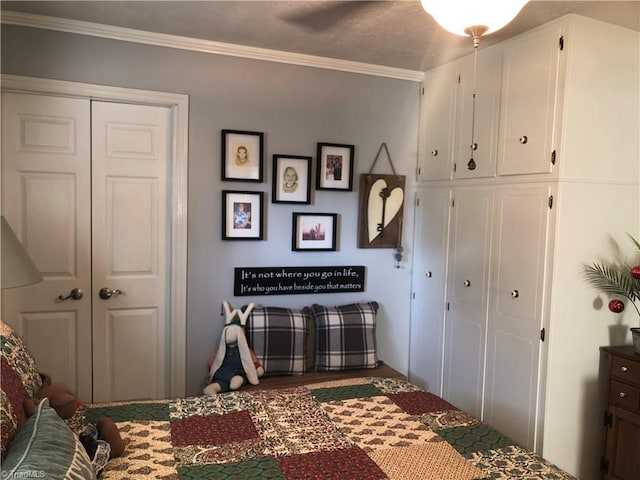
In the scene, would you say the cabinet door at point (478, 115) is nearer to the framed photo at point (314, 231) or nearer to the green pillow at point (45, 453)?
the framed photo at point (314, 231)

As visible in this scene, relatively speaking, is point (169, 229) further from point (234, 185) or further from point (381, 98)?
point (381, 98)

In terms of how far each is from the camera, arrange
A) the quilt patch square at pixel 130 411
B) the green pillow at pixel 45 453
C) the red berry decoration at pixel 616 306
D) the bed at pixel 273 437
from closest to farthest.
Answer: the green pillow at pixel 45 453 → the bed at pixel 273 437 → the quilt patch square at pixel 130 411 → the red berry decoration at pixel 616 306

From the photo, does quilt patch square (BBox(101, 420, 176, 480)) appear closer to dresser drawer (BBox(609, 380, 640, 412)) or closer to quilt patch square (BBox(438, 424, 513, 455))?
quilt patch square (BBox(438, 424, 513, 455))

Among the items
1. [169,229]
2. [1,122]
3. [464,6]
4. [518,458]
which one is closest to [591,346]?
[518,458]

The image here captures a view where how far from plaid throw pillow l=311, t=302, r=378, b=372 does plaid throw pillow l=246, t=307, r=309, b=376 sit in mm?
118

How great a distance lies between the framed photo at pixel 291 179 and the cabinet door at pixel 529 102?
1202 millimetres

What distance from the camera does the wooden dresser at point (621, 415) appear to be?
2.44 m

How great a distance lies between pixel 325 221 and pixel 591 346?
67.4 inches

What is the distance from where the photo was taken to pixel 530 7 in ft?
7.81

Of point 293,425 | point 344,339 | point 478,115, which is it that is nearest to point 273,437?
point 293,425

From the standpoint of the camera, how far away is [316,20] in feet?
8.56

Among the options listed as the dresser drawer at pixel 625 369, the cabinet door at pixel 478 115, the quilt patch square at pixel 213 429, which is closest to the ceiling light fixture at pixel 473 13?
the cabinet door at pixel 478 115

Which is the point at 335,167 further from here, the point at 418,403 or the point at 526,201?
the point at 418,403

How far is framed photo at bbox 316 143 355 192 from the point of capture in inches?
133
